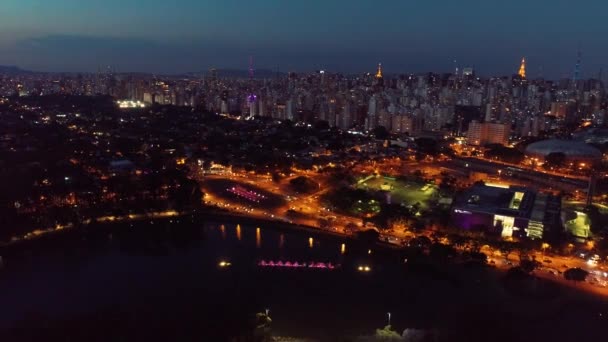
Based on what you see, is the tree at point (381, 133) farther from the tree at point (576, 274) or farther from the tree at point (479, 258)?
the tree at point (576, 274)

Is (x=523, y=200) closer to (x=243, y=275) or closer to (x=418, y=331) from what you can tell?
(x=418, y=331)

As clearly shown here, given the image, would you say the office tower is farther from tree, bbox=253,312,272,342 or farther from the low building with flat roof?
tree, bbox=253,312,272,342

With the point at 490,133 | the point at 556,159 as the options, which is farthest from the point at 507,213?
the point at 490,133

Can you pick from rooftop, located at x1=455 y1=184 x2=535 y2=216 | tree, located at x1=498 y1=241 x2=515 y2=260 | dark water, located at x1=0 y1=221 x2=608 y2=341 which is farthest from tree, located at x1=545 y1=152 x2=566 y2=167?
dark water, located at x1=0 y1=221 x2=608 y2=341

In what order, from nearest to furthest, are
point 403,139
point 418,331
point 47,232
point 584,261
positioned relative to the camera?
point 418,331 < point 584,261 < point 47,232 < point 403,139

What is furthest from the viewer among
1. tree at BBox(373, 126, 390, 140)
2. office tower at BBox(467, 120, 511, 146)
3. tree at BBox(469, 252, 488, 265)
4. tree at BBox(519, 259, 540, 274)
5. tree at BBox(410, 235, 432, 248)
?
tree at BBox(373, 126, 390, 140)

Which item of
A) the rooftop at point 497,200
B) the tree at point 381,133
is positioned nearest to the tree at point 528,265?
the rooftop at point 497,200

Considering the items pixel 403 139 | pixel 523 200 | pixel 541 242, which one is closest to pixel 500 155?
pixel 403 139
